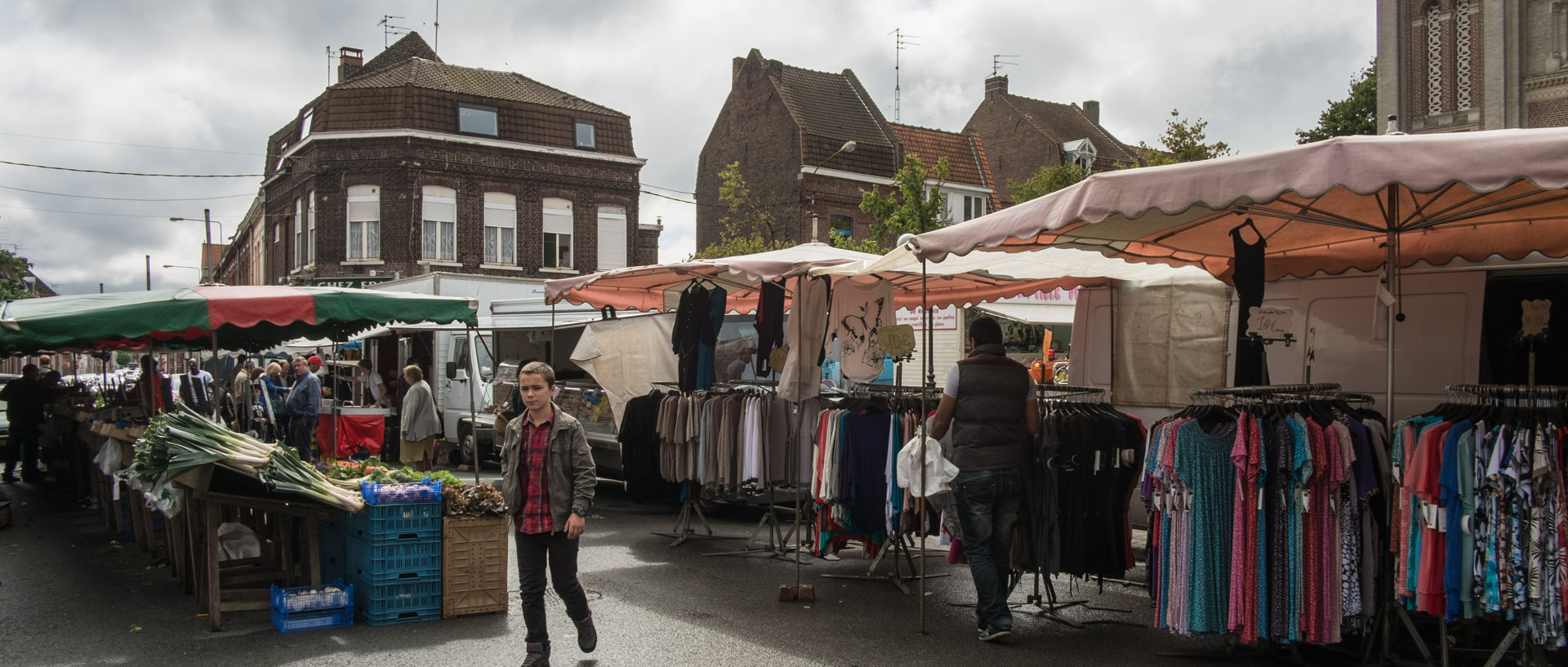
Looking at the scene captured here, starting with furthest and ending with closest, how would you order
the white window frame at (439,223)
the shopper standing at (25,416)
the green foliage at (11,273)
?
the green foliage at (11,273) < the white window frame at (439,223) < the shopper standing at (25,416)

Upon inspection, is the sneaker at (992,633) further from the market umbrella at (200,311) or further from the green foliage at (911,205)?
the green foliage at (911,205)

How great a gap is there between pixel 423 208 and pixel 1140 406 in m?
26.0

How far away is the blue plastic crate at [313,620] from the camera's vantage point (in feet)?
21.9

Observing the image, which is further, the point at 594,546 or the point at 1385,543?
the point at 594,546

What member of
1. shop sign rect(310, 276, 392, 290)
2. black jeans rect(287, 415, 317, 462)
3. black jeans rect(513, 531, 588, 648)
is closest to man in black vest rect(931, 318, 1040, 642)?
black jeans rect(513, 531, 588, 648)

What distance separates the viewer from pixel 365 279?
1224 inches

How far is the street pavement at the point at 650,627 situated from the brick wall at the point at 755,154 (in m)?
30.2

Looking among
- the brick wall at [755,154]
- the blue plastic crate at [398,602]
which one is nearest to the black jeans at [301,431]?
the blue plastic crate at [398,602]

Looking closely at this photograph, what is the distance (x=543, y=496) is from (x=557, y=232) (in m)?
29.1

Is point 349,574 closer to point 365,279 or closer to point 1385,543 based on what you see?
point 1385,543

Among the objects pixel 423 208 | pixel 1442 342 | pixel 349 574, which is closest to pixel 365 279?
pixel 423 208

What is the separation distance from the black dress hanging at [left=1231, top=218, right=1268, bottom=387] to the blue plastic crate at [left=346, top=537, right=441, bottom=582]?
5.36 m

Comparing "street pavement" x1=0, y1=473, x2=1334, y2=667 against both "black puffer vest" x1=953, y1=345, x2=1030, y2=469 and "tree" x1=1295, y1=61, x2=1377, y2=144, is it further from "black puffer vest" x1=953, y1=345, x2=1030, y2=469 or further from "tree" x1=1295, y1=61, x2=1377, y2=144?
"tree" x1=1295, y1=61, x2=1377, y2=144

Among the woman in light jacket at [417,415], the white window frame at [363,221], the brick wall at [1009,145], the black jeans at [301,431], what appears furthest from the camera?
the brick wall at [1009,145]
